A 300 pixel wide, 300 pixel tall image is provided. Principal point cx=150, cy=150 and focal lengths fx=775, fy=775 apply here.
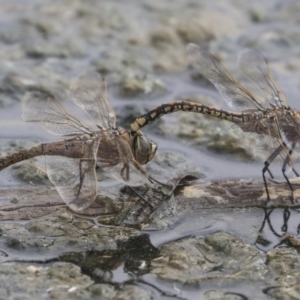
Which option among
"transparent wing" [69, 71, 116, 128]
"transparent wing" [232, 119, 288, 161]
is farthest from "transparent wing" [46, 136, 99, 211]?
"transparent wing" [232, 119, 288, 161]

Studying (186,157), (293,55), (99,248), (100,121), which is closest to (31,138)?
(100,121)

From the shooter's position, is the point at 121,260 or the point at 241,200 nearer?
the point at 121,260

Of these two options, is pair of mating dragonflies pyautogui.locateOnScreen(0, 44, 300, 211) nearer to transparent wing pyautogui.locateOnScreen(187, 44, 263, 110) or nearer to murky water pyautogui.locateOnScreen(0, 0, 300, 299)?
transparent wing pyautogui.locateOnScreen(187, 44, 263, 110)

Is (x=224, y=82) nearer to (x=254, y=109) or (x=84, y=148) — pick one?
(x=254, y=109)

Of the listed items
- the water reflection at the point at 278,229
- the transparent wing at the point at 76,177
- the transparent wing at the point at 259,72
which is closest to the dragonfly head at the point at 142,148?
the transparent wing at the point at 76,177

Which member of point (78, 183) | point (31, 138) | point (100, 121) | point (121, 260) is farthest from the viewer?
point (31, 138)

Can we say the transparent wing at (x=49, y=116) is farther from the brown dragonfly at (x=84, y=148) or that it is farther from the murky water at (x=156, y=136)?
the murky water at (x=156, y=136)

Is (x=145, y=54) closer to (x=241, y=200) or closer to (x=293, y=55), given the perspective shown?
(x=293, y=55)
